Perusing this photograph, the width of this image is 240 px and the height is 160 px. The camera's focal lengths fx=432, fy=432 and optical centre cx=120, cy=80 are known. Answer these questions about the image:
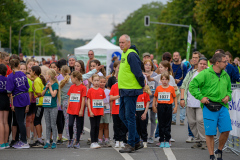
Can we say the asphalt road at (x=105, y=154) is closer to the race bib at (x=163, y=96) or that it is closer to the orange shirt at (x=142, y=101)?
the orange shirt at (x=142, y=101)

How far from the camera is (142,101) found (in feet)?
31.3

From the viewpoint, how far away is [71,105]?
9.43 meters

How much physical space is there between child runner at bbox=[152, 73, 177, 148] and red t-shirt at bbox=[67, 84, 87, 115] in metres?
1.66

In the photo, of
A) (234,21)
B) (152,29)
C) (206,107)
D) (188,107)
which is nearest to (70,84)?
(188,107)

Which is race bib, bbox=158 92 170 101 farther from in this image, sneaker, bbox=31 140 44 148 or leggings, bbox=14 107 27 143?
leggings, bbox=14 107 27 143

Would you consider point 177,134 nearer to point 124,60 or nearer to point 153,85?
point 153,85

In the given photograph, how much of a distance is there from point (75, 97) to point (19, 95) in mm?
1198

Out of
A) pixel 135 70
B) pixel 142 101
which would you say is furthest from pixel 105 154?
pixel 135 70

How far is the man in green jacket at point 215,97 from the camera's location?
7.61m

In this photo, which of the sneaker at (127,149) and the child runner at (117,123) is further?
the child runner at (117,123)

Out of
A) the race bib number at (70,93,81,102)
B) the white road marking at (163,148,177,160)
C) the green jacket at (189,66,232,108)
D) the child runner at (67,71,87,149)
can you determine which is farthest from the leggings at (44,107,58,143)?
the green jacket at (189,66,232,108)

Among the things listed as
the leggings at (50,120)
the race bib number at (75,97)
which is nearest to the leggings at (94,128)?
the race bib number at (75,97)

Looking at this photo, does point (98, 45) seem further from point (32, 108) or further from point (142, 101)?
point (142, 101)

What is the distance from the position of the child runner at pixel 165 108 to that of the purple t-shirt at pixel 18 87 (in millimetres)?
2878
